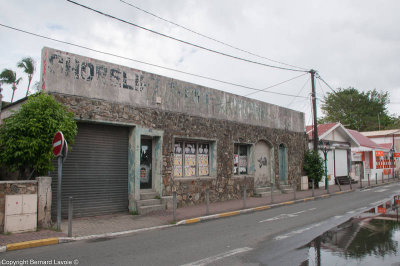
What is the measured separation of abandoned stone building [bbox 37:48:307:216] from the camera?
10641mm

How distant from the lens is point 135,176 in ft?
38.7

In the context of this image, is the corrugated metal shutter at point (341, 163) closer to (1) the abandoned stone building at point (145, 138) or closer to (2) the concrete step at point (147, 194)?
(1) the abandoned stone building at point (145, 138)

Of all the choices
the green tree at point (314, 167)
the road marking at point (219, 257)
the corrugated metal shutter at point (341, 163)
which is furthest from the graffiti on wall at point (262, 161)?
the road marking at point (219, 257)

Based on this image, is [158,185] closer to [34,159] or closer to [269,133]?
[34,159]

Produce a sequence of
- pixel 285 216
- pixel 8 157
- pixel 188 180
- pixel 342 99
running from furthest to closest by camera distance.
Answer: pixel 342 99, pixel 188 180, pixel 285 216, pixel 8 157

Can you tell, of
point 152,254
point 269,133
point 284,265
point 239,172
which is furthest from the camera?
point 269,133

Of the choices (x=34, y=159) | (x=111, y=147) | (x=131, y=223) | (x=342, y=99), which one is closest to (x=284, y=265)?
(x=131, y=223)

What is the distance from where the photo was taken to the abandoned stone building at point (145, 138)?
10641mm

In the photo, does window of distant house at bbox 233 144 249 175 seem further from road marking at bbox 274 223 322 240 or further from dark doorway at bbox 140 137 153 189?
road marking at bbox 274 223 322 240

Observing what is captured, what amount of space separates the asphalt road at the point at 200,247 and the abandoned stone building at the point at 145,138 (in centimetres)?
314

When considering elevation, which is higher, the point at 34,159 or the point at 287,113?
the point at 287,113

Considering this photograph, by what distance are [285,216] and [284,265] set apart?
612 cm

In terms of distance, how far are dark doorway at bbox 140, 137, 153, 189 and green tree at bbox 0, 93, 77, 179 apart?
4.14m

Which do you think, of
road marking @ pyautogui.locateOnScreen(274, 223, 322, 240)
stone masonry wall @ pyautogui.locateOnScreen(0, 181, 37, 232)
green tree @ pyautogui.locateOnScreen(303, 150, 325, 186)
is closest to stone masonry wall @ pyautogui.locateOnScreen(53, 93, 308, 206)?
stone masonry wall @ pyautogui.locateOnScreen(0, 181, 37, 232)
